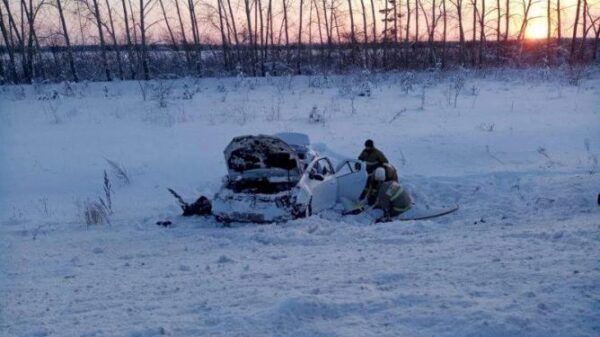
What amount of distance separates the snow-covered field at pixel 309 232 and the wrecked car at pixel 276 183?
1.27 feet

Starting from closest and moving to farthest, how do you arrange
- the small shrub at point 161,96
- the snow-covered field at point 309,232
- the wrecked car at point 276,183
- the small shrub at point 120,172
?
1. the snow-covered field at point 309,232
2. the wrecked car at point 276,183
3. the small shrub at point 120,172
4. the small shrub at point 161,96

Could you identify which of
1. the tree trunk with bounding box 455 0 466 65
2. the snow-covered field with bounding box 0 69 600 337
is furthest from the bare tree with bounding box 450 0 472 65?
the snow-covered field with bounding box 0 69 600 337

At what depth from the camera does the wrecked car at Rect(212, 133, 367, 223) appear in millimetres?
8578

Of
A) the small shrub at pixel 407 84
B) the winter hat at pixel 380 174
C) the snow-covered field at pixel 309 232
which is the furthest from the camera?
the small shrub at pixel 407 84

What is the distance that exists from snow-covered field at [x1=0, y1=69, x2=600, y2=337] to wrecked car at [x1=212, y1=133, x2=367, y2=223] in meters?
0.39

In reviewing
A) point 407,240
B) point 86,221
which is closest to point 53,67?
point 86,221

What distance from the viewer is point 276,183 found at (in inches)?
371

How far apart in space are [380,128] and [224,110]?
5.55 metres

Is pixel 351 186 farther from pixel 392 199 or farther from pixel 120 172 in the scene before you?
pixel 120 172

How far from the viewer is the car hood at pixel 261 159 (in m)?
9.19

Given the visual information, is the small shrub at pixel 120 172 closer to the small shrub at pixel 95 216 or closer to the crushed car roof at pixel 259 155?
the small shrub at pixel 95 216

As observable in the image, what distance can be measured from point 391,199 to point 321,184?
1.25 meters

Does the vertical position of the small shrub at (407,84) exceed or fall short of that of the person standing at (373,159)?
it exceeds it

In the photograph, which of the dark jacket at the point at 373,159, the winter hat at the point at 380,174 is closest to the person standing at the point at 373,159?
the dark jacket at the point at 373,159
